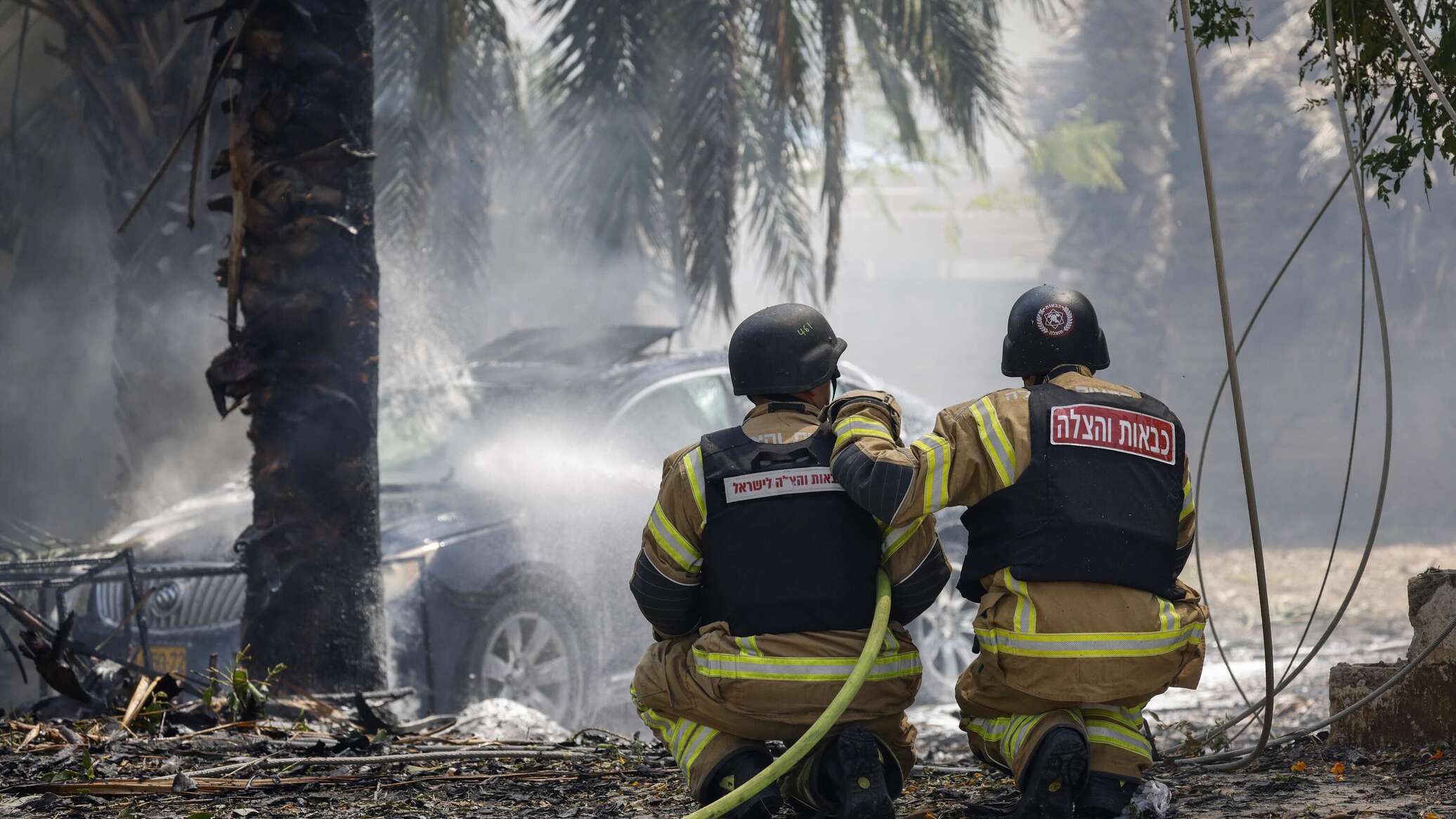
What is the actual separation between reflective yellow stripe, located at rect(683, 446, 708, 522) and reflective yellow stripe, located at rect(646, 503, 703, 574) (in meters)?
0.06

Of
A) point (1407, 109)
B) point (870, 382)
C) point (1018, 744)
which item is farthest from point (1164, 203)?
point (1018, 744)

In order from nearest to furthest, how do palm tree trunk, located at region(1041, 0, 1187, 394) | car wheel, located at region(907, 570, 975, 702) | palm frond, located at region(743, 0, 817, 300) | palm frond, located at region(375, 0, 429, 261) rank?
car wheel, located at region(907, 570, 975, 702)
palm frond, located at region(375, 0, 429, 261)
palm frond, located at region(743, 0, 817, 300)
palm tree trunk, located at region(1041, 0, 1187, 394)

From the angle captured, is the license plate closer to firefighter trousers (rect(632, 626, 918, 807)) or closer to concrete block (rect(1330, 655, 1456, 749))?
firefighter trousers (rect(632, 626, 918, 807))

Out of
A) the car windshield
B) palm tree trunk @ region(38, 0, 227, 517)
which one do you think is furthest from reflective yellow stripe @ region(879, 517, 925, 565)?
palm tree trunk @ region(38, 0, 227, 517)

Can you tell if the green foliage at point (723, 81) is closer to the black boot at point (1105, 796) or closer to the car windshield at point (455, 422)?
the car windshield at point (455, 422)

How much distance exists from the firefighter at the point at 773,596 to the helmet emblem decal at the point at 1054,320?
54 centimetres

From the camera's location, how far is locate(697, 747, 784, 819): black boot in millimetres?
2861

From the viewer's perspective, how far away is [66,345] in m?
9.80

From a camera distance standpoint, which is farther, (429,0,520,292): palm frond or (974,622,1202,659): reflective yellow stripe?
(429,0,520,292): palm frond

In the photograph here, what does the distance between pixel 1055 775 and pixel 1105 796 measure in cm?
17

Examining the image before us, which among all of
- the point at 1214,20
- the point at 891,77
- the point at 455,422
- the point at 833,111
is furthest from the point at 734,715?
the point at 891,77

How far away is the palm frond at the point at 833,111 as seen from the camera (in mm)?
9453

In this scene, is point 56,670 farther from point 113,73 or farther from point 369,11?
point 113,73

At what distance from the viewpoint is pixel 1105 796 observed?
2.92 m
